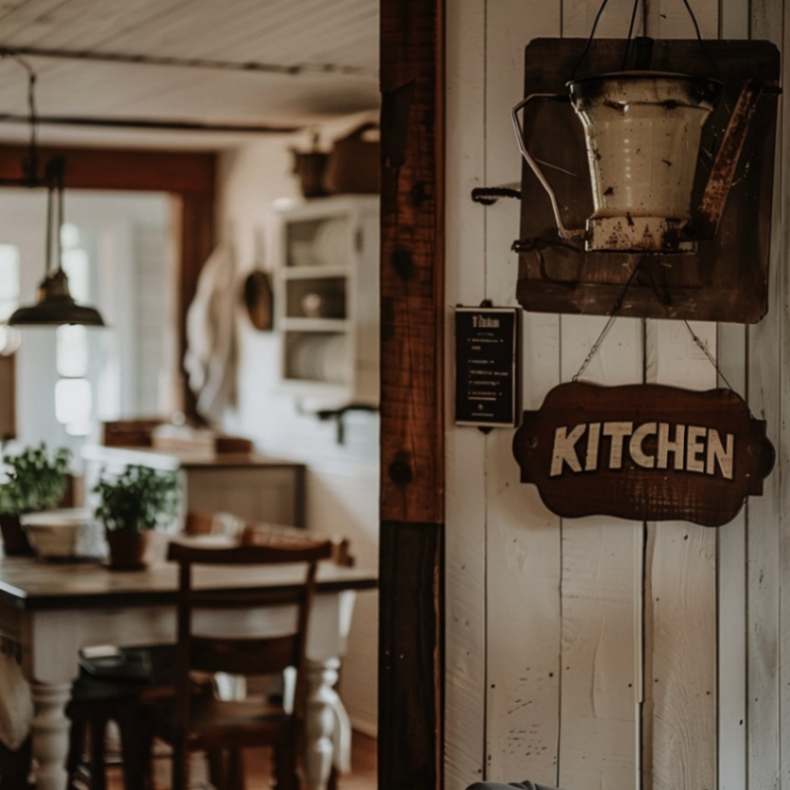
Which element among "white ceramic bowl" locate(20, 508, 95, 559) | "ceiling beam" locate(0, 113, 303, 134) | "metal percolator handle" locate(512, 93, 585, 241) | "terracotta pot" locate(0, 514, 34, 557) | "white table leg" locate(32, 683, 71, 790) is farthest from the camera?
"ceiling beam" locate(0, 113, 303, 134)

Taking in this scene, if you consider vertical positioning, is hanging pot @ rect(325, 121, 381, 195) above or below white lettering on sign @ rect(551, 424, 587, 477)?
above

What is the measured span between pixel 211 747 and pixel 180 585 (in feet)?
1.53

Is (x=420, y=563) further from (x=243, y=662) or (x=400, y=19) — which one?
(x=243, y=662)

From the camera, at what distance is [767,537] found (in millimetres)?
2672

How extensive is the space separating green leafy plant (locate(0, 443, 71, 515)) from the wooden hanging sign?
285 cm

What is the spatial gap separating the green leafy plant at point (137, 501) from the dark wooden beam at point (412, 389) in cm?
224

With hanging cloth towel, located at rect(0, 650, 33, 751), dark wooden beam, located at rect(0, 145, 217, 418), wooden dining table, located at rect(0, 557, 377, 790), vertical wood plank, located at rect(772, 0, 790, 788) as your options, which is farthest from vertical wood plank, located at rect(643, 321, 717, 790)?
dark wooden beam, located at rect(0, 145, 217, 418)

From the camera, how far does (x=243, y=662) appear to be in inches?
170

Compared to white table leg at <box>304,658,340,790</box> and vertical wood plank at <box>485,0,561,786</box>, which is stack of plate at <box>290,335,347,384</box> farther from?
vertical wood plank at <box>485,0,561,786</box>

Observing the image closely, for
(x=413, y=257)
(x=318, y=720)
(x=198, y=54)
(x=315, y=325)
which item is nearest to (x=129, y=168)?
(x=315, y=325)

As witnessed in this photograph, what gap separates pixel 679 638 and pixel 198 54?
10.2 ft

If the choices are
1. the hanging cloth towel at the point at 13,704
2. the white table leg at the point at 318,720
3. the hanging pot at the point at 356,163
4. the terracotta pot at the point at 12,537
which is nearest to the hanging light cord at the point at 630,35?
the white table leg at the point at 318,720

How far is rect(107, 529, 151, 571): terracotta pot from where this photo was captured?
4770 mm

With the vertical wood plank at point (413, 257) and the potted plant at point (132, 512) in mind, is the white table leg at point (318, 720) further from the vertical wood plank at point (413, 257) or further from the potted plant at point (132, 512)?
the vertical wood plank at point (413, 257)
